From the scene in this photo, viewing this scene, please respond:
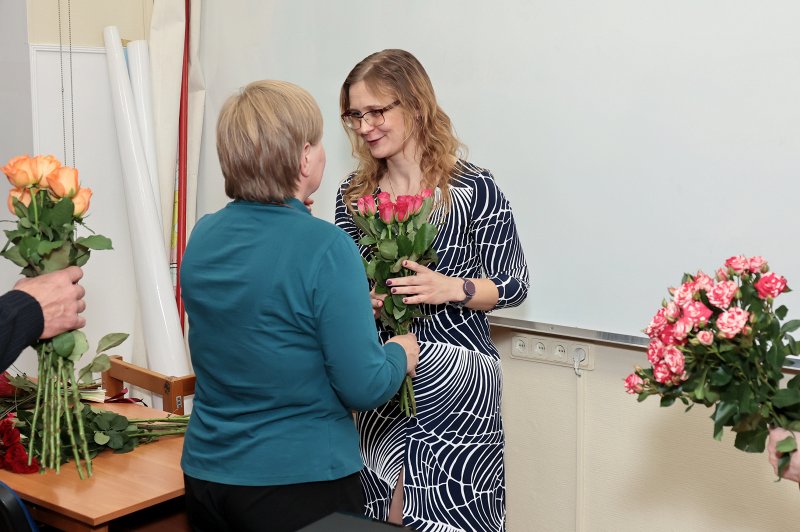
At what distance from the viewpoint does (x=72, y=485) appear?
6.44 feet

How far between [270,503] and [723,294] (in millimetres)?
895

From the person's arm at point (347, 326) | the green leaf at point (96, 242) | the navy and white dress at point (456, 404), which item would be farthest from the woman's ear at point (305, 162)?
the navy and white dress at point (456, 404)

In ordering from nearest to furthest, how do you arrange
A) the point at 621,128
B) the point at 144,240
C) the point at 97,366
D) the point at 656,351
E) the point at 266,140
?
the point at 656,351 < the point at 266,140 < the point at 97,366 < the point at 621,128 < the point at 144,240

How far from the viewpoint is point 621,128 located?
2385mm

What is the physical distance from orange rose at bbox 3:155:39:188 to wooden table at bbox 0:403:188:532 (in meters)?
0.70

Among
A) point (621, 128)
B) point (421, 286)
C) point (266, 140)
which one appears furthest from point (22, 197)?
point (621, 128)

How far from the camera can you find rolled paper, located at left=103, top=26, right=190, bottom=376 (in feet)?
11.2

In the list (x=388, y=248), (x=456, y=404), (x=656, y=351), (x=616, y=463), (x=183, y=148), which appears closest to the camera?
(x=656, y=351)

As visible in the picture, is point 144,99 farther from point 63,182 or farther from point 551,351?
point 551,351

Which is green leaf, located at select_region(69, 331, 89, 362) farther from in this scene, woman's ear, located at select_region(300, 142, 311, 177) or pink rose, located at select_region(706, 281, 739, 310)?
pink rose, located at select_region(706, 281, 739, 310)

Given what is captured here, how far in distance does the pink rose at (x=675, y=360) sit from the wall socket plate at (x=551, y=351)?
1176mm

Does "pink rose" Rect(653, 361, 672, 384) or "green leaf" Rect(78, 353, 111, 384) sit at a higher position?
"pink rose" Rect(653, 361, 672, 384)

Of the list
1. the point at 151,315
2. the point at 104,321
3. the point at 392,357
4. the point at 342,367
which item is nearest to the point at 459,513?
the point at 392,357

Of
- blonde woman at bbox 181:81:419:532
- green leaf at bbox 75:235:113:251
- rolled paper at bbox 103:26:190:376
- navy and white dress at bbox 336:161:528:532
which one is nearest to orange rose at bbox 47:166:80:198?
green leaf at bbox 75:235:113:251
